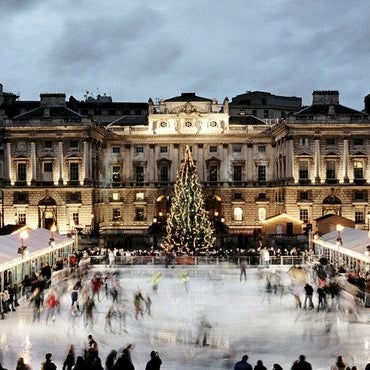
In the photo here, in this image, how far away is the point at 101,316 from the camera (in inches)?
1217

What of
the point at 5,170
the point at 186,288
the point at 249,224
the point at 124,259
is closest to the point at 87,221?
the point at 5,170

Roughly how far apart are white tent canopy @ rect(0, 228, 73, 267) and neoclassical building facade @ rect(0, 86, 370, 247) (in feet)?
59.4

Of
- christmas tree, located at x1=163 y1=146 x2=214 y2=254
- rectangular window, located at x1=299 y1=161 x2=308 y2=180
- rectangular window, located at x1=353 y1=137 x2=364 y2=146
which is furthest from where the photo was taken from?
rectangular window, located at x1=353 y1=137 x2=364 y2=146

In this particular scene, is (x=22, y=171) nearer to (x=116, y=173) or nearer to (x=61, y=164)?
(x=61, y=164)

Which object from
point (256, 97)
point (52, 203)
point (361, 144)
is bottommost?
point (52, 203)

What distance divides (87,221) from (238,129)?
20209 millimetres

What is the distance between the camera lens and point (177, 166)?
83.2 m

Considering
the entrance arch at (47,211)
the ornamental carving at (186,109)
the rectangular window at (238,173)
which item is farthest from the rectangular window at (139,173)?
the entrance arch at (47,211)

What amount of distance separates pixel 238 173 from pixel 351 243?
4206 centimetres

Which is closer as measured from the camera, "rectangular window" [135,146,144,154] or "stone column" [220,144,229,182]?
"stone column" [220,144,229,182]

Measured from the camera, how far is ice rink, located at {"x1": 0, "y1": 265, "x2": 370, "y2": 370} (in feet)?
75.8

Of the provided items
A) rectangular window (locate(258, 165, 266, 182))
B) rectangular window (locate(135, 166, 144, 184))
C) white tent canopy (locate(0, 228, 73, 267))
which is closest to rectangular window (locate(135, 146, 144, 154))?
rectangular window (locate(135, 166, 144, 184))

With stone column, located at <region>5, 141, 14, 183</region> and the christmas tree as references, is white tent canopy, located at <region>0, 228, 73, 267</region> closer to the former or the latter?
the christmas tree

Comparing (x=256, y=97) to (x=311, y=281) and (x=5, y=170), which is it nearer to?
(x=5, y=170)
